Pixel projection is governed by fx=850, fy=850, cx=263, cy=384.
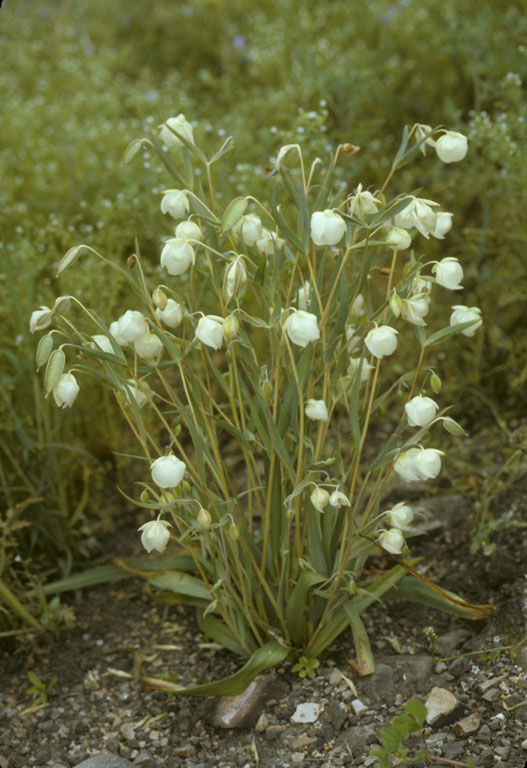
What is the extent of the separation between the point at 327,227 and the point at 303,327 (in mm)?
163

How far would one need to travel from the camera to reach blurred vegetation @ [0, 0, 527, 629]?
2.23 m

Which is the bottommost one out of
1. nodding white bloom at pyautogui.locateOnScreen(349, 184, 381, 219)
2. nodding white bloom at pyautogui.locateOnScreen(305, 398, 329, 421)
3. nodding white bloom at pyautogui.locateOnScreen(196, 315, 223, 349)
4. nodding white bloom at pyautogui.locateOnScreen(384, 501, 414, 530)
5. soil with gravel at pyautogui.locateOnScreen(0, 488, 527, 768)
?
soil with gravel at pyautogui.locateOnScreen(0, 488, 527, 768)

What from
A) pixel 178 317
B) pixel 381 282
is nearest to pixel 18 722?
pixel 178 317

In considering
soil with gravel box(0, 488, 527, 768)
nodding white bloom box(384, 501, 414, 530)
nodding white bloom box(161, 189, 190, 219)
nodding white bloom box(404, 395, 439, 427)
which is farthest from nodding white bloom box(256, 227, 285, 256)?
soil with gravel box(0, 488, 527, 768)

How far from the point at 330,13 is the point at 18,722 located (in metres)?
3.42

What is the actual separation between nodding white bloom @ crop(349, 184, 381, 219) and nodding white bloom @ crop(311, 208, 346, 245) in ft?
0.33

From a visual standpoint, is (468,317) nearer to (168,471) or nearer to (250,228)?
(250,228)

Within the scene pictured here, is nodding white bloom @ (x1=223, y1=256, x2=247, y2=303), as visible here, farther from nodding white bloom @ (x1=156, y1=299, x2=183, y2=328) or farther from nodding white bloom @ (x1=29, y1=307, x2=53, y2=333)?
nodding white bloom @ (x1=29, y1=307, x2=53, y2=333)

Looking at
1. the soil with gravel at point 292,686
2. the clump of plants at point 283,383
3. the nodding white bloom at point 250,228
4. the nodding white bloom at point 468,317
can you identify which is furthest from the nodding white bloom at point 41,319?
the soil with gravel at point 292,686

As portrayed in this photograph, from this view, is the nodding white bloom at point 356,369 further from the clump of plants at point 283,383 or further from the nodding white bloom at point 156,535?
the nodding white bloom at point 156,535

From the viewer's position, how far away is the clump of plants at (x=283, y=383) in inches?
56.1

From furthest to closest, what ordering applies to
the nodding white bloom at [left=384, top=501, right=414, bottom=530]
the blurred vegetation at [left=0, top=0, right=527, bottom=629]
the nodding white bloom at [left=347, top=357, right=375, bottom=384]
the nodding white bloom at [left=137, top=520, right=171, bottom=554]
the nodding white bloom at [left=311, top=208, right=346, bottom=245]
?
1. the blurred vegetation at [left=0, top=0, right=527, bottom=629]
2. the nodding white bloom at [left=347, top=357, right=375, bottom=384]
3. the nodding white bloom at [left=384, top=501, right=414, bottom=530]
4. the nodding white bloom at [left=137, top=520, right=171, bottom=554]
5. the nodding white bloom at [left=311, top=208, right=346, bottom=245]

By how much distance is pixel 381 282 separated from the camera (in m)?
2.80

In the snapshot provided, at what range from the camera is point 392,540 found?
5.13ft
